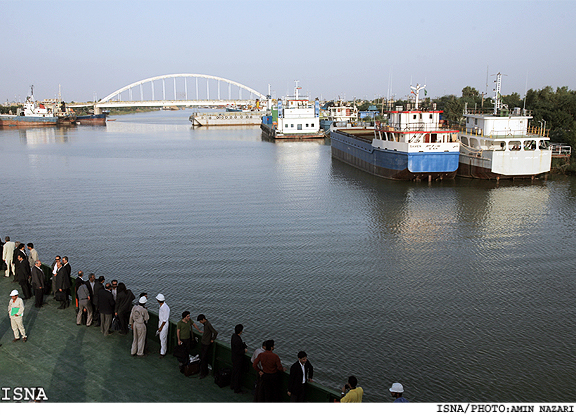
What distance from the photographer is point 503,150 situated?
3103 cm

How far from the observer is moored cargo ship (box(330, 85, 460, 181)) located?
30.7 m

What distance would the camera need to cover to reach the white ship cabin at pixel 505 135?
31.1 meters

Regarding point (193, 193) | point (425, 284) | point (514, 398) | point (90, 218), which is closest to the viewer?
point (514, 398)

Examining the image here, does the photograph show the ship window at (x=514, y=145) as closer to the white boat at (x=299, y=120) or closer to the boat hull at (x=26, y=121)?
the white boat at (x=299, y=120)

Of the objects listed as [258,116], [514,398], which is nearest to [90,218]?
[514,398]

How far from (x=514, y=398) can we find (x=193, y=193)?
71.7ft

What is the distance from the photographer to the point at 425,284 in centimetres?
1408

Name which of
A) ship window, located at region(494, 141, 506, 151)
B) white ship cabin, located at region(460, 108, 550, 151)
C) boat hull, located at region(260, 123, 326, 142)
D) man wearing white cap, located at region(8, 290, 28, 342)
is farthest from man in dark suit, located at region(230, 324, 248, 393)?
boat hull, located at region(260, 123, 326, 142)

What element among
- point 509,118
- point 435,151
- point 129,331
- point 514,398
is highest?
point 509,118

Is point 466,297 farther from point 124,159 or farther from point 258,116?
point 258,116

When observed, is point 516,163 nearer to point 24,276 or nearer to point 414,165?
point 414,165

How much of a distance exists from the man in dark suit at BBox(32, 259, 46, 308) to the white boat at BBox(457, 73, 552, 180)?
88.2 feet

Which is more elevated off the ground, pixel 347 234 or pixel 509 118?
pixel 509 118

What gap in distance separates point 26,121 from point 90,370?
113 m
